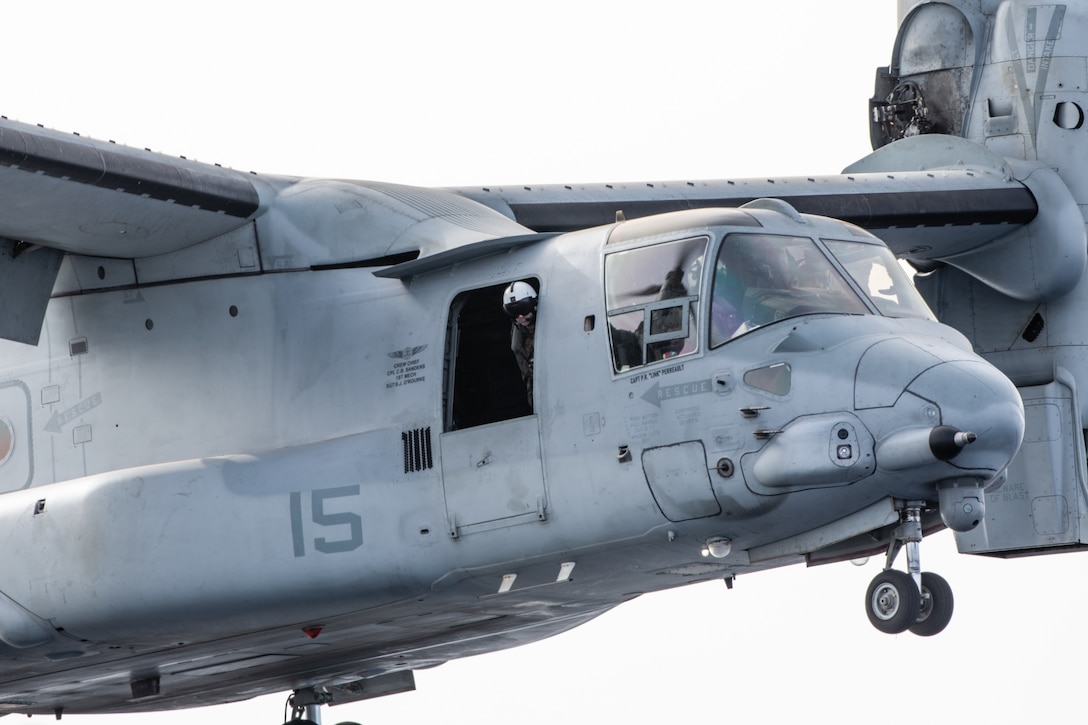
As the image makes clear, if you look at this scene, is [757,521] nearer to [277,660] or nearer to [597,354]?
[597,354]

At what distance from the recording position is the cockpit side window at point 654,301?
426 inches

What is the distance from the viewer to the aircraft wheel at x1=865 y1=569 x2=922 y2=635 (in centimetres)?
1009

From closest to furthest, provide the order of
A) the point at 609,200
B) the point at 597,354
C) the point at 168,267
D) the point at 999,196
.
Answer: the point at 597,354
the point at 168,267
the point at 609,200
the point at 999,196

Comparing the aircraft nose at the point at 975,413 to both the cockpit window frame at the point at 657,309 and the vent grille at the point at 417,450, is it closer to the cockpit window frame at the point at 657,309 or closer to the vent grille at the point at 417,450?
the cockpit window frame at the point at 657,309

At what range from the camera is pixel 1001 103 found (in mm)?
16984

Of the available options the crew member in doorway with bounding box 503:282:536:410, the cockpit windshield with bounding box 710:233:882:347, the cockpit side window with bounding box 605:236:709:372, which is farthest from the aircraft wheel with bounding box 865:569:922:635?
the crew member in doorway with bounding box 503:282:536:410

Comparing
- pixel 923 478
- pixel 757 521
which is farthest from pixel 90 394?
pixel 923 478

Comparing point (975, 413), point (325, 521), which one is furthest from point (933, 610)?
point (325, 521)

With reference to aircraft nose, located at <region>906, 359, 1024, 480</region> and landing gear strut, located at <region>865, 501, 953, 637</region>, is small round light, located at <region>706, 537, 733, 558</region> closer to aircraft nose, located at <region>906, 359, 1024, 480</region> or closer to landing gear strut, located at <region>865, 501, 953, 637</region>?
landing gear strut, located at <region>865, 501, 953, 637</region>

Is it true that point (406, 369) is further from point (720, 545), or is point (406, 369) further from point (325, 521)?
point (720, 545)

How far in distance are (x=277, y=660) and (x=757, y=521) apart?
16.0 feet

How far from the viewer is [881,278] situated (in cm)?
1132

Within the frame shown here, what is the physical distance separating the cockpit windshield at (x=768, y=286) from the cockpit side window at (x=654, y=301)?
16 cm

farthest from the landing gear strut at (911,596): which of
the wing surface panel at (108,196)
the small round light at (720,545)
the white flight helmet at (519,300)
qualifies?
the wing surface panel at (108,196)
